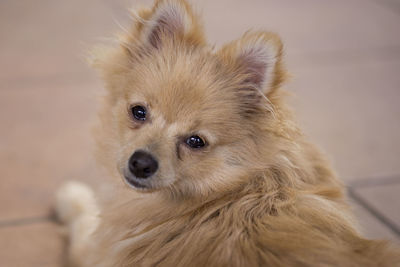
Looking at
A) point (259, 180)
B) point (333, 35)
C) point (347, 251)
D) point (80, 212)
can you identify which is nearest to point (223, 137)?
point (259, 180)

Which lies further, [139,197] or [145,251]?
→ [139,197]

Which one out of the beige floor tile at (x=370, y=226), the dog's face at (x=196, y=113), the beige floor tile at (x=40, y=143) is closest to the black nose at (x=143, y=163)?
the dog's face at (x=196, y=113)

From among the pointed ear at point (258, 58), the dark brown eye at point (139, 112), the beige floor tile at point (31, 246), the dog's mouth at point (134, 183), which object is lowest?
the beige floor tile at point (31, 246)

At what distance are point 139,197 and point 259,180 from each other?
0.51 meters

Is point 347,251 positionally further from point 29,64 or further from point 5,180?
point 29,64

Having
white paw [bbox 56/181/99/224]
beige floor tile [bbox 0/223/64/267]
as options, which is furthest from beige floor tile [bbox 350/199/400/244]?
beige floor tile [bbox 0/223/64/267]

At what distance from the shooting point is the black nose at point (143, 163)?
5.97ft

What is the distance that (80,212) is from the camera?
2.63m

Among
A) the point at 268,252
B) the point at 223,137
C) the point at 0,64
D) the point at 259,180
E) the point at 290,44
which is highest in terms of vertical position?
the point at 290,44

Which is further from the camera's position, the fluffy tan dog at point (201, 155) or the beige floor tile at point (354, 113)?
the beige floor tile at point (354, 113)

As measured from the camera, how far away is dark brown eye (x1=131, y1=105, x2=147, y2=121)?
76.5 inches

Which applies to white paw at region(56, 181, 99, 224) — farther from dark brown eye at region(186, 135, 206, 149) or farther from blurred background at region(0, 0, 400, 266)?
dark brown eye at region(186, 135, 206, 149)

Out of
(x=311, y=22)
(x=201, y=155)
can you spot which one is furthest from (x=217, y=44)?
(x=311, y=22)

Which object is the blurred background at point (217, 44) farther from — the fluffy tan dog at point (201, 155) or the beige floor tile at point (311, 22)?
the fluffy tan dog at point (201, 155)
